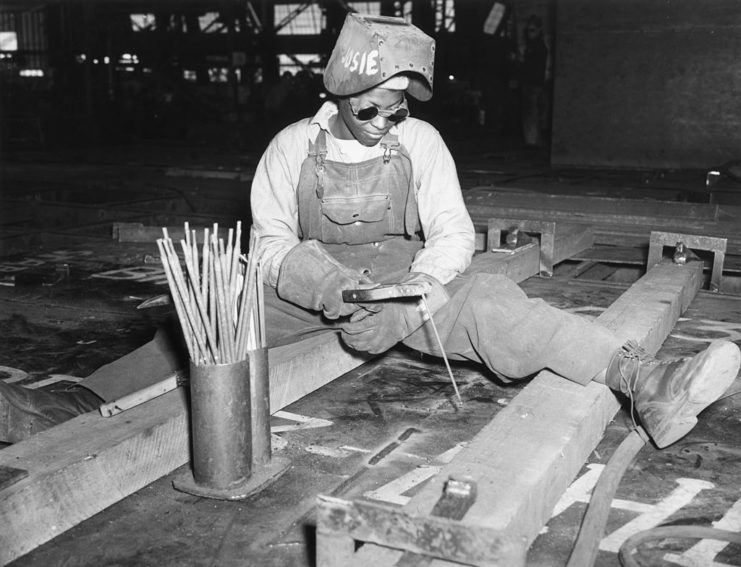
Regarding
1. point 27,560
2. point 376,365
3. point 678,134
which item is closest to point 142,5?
point 678,134

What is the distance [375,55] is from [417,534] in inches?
66.7

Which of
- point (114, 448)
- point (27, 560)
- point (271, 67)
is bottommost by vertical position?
point (27, 560)

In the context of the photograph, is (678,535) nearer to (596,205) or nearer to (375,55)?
(375,55)

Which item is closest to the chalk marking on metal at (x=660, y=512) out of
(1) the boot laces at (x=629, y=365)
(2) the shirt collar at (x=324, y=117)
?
(1) the boot laces at (x=629, y=365)

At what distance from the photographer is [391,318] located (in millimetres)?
2803

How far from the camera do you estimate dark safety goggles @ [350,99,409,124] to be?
2910 mm

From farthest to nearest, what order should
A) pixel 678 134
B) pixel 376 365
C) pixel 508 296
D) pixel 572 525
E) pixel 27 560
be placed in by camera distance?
1. pixel 678 134
2. pixel 376 365
3. pixel 508 296
4. pixel 572 525
5. pixel 27 560

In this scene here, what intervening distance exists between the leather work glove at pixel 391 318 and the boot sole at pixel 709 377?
0.80 metres

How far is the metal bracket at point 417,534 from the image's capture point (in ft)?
5.54

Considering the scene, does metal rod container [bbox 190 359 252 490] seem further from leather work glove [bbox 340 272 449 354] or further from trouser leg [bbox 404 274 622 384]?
trouser leg [bbox 404 274 622 384]

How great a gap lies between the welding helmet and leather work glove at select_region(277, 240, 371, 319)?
0.58 m

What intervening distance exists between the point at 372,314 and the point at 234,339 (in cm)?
67

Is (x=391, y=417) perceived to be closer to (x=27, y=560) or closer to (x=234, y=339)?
(x=234, y=339)

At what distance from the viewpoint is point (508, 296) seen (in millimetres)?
2791
